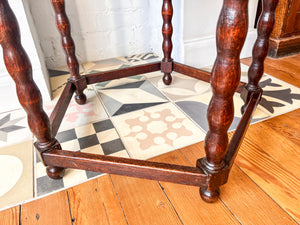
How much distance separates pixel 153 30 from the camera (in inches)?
62.5

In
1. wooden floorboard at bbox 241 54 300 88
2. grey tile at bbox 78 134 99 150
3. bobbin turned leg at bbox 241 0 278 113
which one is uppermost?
bobbin turned leg at bbox 241 0 278 113

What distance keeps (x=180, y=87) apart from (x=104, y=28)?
0.69 metres

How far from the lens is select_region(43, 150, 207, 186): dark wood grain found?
1.75ft

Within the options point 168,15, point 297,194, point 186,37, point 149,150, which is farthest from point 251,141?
point 186,37

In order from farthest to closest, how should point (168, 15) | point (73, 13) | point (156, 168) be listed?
point (73, 13) < point (168, 15) < point (156, 168)

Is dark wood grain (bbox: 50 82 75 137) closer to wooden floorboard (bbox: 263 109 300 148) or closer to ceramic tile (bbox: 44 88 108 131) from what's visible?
ceramic tile (bbox: 44 88 108 131)

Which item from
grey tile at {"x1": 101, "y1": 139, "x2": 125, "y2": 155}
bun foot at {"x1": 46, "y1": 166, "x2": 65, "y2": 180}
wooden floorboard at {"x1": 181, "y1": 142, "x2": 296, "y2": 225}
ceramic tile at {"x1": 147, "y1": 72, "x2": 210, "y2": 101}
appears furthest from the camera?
ceramic tile at {"x1": 147, "y1": 72, "x2": 210, "y2": 101}

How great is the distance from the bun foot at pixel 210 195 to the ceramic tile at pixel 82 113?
523 millimetres

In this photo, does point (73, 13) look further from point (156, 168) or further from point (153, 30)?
point (156, 168)

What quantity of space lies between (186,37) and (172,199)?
3.25ft

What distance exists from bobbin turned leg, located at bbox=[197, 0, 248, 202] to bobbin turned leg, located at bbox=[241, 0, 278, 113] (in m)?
0.41

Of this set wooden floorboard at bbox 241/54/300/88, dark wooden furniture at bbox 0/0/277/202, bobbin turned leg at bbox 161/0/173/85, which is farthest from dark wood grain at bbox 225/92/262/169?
wooden floorboard at bbox 241/54/300/88

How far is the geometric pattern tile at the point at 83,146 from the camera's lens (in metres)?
0.66

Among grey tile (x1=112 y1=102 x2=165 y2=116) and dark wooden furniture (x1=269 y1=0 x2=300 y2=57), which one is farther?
dark wooden furniture (x1=269 y1=0 x2=300 y2=57)
